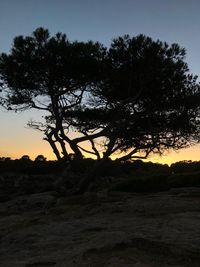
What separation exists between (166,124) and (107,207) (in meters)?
8.91

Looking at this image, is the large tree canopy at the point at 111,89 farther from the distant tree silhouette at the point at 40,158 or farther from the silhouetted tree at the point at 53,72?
the distant tree silhouette at the point at 40,158

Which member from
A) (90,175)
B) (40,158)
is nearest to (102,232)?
(90,175)

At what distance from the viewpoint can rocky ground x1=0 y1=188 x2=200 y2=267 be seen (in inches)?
393

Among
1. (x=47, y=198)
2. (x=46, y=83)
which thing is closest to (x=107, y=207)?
(x=47, y=198)

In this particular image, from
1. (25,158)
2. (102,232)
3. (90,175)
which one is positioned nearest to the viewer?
(102,232)

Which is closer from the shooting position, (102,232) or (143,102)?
(102,232)

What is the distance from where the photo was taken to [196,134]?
27.5 m

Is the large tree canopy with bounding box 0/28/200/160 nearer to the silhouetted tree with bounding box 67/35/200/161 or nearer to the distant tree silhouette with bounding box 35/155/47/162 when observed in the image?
the silhouetted tree with bounding box 67/35/200/161

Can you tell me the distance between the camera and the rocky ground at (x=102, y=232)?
393 inches

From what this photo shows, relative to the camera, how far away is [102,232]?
13211mm

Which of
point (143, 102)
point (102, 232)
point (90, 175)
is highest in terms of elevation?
point (143, 102)

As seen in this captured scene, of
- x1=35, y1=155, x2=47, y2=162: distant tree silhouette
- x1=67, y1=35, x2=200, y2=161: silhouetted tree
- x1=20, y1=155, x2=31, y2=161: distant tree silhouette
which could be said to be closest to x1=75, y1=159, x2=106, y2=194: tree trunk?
x1=67, y1=35, x2=200, y2=161: silhouetted tree

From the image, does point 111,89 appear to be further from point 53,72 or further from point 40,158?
point 40,158

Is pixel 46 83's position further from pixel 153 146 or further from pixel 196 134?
pixel 196 134
